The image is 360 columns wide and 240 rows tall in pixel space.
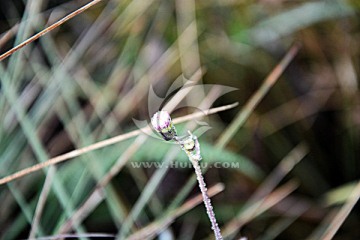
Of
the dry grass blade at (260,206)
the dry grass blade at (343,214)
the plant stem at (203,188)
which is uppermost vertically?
the plant stem at (203,188)

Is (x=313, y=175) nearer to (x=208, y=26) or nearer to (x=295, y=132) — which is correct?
(x=295, y=132)

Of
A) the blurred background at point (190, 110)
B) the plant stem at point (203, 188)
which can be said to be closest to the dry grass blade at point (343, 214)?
the blurred background at point (190, 110)

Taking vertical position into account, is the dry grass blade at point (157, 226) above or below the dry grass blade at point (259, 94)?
below

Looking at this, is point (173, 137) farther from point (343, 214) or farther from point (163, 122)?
point (343, 214)

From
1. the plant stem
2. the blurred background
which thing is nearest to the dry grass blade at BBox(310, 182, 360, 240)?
the blurred background

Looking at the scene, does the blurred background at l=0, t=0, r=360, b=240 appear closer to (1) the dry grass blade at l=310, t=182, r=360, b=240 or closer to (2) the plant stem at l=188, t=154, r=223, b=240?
(1) the dry grass blade at l=310, t=182, r=360, b=240

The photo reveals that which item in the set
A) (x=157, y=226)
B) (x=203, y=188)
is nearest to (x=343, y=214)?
(x=157, y=226)

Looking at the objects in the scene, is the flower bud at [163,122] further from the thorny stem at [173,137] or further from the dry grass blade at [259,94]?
the dry grass blade at [259,94]

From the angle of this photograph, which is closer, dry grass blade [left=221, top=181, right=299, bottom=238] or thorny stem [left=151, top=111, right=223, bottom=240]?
thorny stem [left=151, top=111, right=223, bottom=240]
